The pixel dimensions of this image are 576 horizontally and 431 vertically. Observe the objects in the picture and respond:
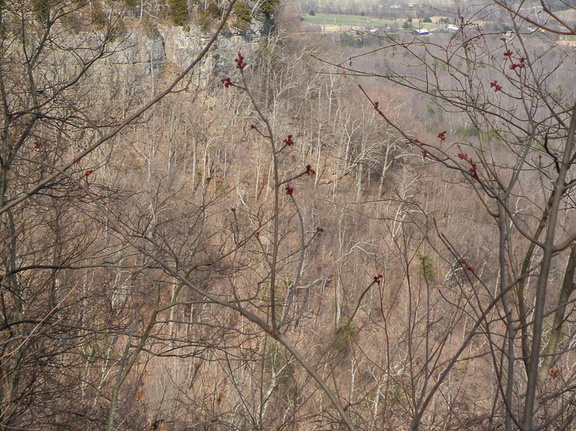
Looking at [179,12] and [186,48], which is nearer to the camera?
[179,12]

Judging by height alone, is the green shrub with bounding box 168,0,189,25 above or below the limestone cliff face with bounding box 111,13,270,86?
above

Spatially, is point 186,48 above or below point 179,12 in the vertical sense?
below

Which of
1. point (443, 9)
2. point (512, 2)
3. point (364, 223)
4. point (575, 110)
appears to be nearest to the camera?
point (575, 110)

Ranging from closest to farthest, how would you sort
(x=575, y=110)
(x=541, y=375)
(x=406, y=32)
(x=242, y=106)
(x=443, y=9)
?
(x=575, y=110)
(x=541, y=375)
(x=443, y=9)
(x=406, y=32)
(x=242, y=106)

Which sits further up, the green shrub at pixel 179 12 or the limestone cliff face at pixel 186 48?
the green shrub at pixel 179 12

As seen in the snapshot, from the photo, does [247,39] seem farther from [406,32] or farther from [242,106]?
[406,32]

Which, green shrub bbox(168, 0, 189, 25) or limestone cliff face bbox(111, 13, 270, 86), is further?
green shrub bbox(168, 0, 189, 25)

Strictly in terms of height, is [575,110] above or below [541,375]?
above

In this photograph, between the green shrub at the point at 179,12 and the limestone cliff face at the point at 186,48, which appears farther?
the green shrub at the point at 179,12

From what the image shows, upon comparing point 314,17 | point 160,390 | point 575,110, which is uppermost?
point 314,17

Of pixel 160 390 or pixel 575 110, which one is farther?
pixel 160 390

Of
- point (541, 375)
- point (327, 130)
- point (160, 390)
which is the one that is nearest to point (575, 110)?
point (541, 375)

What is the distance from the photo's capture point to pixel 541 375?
94.9 inches

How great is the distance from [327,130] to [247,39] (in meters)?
5.79
